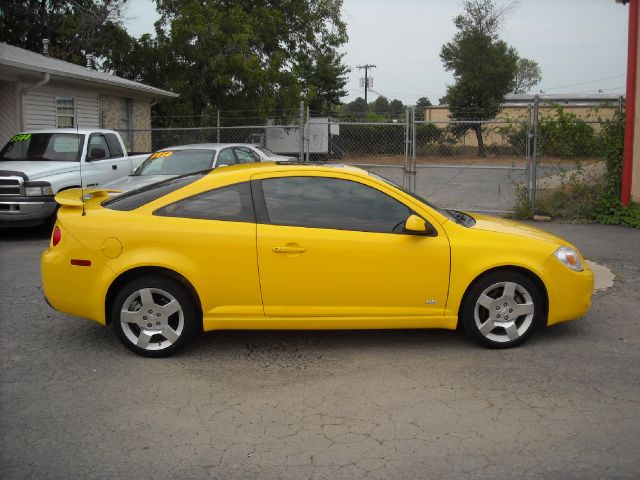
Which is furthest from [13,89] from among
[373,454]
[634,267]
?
[373,454]

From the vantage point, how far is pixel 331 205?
17.2 feet

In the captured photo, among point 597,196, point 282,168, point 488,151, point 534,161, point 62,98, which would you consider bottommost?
point 597,196

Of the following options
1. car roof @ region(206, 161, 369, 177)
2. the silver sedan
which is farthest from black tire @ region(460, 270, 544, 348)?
the silver sedan

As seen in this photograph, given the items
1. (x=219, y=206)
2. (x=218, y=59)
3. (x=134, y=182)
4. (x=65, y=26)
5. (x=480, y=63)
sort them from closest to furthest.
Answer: (x=219, y=206) < (x=134, y=182) < (x=218, y=59) < (x=65, y=26) < (x=480, y=63)

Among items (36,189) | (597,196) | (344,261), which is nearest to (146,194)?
(344,261)

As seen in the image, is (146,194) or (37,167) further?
(37,167)

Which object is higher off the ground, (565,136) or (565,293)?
(565,136)

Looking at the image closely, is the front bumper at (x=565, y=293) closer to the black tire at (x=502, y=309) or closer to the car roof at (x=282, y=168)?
the black tire at (x=502, y=309)

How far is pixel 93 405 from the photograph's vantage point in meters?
4.25

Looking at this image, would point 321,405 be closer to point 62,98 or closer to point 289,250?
point 289,250

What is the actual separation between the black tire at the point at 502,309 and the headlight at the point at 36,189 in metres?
7.65

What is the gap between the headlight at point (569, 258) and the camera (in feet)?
17.5

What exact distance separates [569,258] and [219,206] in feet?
9.48

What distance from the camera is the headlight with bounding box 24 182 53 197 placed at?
10.3 metres
